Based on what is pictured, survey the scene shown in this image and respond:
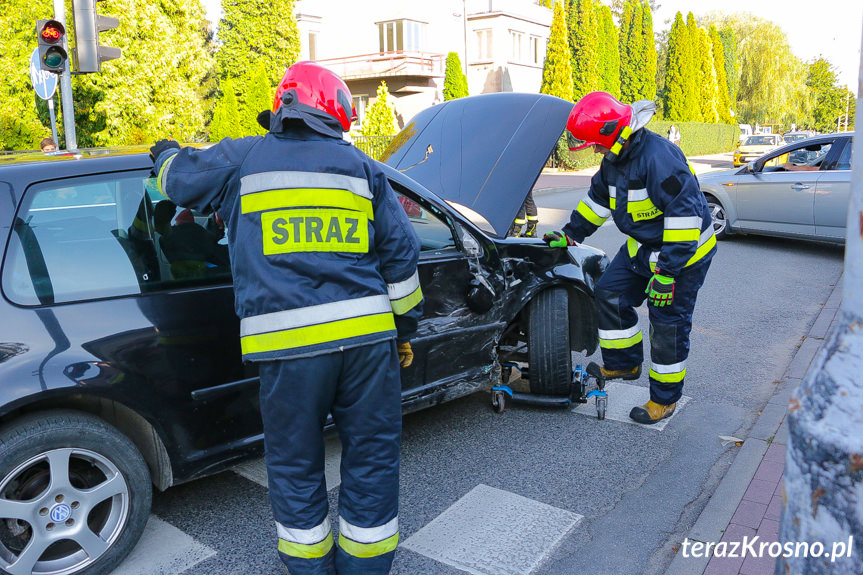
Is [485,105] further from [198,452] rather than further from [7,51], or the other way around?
[7,51]

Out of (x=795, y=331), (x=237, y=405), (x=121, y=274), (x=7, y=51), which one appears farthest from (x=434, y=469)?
(x=7, y=51)

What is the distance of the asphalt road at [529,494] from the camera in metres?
2.97

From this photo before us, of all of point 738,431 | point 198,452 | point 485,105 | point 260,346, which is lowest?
point 738,431

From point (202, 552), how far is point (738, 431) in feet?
9.88

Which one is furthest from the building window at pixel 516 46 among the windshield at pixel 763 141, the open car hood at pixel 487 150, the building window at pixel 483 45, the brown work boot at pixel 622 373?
the brown work boot at pixel 622 373

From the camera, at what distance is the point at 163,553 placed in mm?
2986

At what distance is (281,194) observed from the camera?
A: 2.41 metres

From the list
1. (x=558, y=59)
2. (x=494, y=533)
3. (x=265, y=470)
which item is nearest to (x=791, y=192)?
(x=494, y=533)

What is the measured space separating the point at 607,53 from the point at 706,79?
10250 mm

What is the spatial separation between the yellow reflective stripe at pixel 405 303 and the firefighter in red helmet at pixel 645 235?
5.87 feet

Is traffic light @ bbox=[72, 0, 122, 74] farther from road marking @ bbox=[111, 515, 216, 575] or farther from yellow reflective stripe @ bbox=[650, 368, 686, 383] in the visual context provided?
yellow reflective stripe @ bbox=[650, 368, 686, 383]

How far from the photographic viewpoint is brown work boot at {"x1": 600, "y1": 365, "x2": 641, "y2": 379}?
185 inches

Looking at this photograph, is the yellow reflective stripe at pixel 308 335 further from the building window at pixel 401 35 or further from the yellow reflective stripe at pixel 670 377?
the building window at pixel 401 35

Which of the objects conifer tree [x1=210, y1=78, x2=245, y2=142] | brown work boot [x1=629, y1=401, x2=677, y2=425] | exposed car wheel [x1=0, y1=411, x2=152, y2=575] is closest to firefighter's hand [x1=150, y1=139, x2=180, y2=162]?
exposed car wheel [x1=0, y1=411, x2=152, y2=575]
